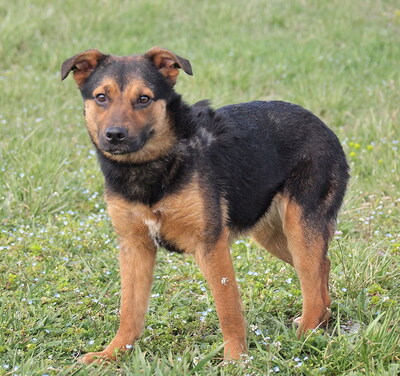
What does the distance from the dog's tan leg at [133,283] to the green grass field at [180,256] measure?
12 centimetres

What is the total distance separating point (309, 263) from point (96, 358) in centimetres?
146

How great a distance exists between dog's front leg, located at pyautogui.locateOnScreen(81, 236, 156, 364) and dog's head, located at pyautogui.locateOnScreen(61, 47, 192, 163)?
21.2 inches

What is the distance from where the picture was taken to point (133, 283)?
14.5ft

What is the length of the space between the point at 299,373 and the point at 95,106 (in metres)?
1.92

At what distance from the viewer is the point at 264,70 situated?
10016mm

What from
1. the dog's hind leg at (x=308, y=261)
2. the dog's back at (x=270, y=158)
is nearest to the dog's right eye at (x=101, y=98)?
the dog's back at (x=270, y=158)

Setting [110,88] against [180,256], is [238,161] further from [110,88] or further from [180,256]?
[180,256]

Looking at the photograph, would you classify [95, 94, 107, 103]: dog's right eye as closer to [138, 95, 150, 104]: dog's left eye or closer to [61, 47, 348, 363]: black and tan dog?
[61, 47, 348, 363]: black and tan dog

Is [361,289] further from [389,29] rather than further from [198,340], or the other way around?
[389,29]

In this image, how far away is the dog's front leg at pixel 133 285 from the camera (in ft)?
14.3

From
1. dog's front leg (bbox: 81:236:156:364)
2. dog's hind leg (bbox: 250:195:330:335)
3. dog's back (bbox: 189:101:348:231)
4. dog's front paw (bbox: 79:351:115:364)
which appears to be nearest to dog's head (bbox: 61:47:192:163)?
dog's back (bbox: 189:101:348:231)

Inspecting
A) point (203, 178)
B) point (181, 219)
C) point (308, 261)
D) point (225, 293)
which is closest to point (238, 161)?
point (203, 178)

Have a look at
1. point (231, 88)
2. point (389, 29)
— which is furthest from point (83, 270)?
point (389, 29)

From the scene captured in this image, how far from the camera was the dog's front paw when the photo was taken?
4.16 meters
